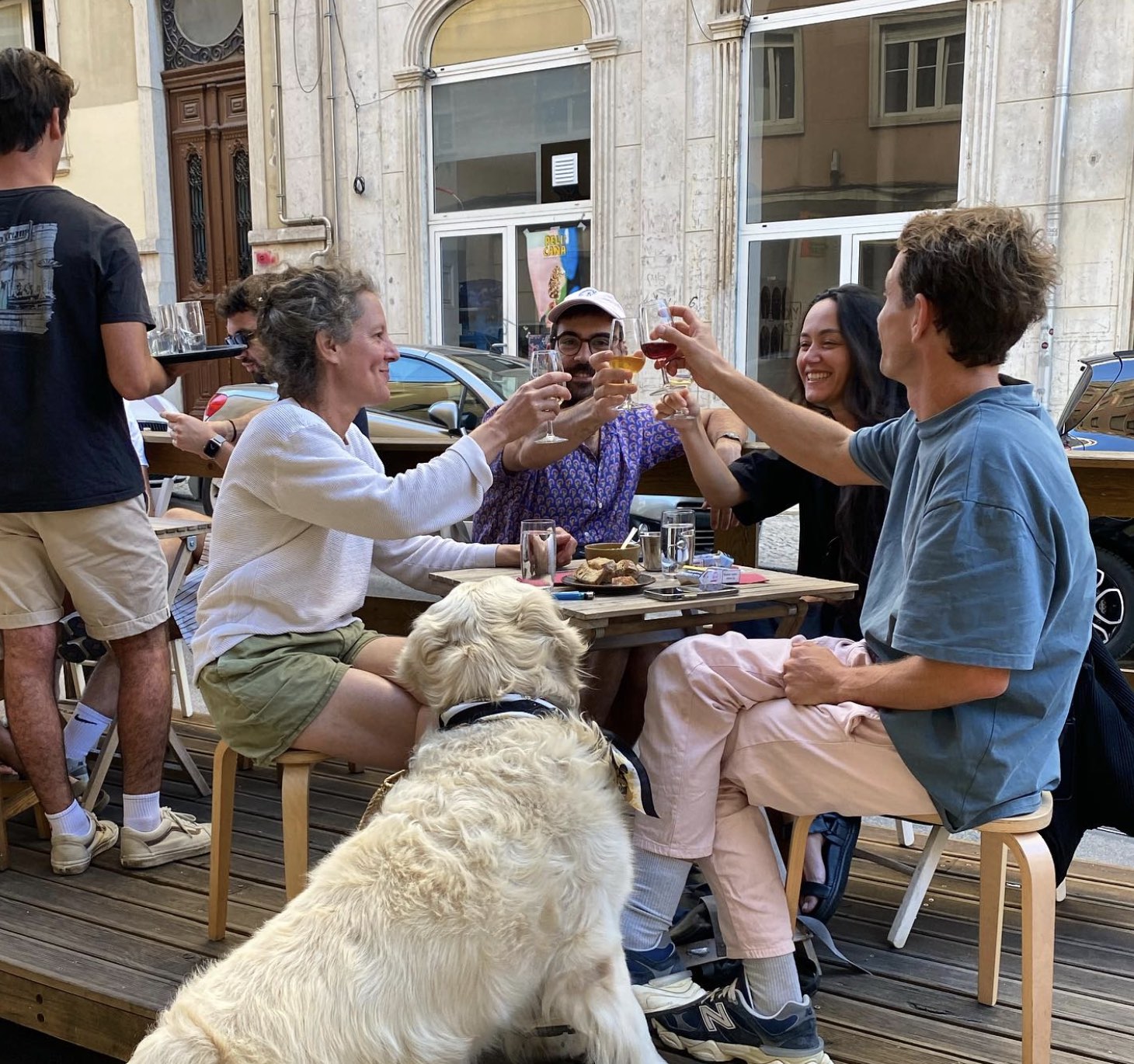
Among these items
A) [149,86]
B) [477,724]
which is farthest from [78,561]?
[149,86]

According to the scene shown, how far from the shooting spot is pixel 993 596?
75.1 inches

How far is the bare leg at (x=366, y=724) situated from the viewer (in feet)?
8.44

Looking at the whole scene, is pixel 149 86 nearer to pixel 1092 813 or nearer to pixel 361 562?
pixel 361 562

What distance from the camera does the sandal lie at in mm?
2820

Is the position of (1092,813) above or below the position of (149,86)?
below

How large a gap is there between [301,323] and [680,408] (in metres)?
1.10

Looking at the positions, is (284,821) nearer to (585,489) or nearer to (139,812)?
(139,812)

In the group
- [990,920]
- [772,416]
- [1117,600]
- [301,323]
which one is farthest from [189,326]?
[1117,600]

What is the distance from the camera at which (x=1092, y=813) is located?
2.50 meters

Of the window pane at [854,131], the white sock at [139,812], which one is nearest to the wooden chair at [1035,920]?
the white sock at [139,812]

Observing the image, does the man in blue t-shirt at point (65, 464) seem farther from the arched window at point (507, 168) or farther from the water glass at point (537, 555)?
the arched window at point (507, 168)

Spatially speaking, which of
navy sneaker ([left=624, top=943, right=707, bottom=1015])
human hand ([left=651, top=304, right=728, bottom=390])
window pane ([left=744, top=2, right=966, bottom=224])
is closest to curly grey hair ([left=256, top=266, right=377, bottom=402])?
human hand ([left=651, top=304, right=728, bottom=390])

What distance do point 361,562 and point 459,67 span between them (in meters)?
11.0

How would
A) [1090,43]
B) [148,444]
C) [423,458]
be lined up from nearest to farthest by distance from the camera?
[423,458] < [148,444] < [1090,43]
